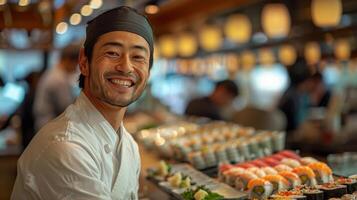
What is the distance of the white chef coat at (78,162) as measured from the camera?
2354 millimetres

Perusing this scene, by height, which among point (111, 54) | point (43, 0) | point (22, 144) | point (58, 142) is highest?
point (43, 0)

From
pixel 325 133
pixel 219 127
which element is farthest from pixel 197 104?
pixel 325 133

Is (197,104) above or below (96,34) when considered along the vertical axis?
below

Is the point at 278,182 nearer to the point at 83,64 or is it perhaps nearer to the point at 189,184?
the point at 189,184

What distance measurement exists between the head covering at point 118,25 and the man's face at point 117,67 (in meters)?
0.03

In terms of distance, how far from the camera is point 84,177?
237 centimetres

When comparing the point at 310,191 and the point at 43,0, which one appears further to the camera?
the point at 43,0

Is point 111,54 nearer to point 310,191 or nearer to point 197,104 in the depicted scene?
point 310,191

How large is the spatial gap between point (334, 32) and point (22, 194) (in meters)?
9.31

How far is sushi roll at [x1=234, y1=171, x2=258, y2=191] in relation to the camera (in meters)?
3.27

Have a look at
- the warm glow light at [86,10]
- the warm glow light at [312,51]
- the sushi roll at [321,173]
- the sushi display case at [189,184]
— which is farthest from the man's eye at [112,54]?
the warm glow light at [312,51]

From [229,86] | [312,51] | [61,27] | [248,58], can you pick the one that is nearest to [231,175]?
[61,27]

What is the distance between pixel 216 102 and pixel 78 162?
5665mm

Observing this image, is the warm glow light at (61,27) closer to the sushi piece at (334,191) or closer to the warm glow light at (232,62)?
the sushi piece at (334,191)
